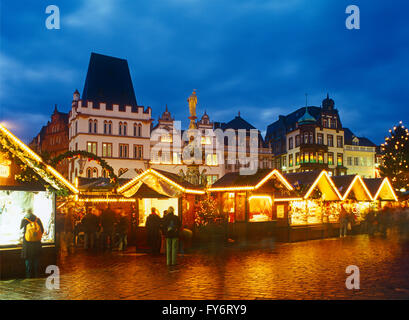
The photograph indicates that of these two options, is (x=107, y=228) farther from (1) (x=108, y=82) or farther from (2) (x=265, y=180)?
(1) (x=108, y=82)

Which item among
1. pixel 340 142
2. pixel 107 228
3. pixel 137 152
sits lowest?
pixel 107 228

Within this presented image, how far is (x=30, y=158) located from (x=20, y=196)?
3.59 feet

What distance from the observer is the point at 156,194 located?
16.2 metres

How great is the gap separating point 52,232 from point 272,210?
512 inches

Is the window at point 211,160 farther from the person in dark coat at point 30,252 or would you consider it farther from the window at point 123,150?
the person in dark coat at point 30,252

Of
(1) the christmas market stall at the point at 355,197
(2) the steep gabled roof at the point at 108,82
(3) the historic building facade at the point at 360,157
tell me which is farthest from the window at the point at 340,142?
(1) the christmas market stall at the point at 355,197

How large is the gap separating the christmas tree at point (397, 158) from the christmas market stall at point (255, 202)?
64.7 feet

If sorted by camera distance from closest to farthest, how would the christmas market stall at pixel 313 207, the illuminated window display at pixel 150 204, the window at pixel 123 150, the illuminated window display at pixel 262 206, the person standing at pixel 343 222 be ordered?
the illuminated window display at pixel 150 204 → the christmas market stall at pixel 313 207 → the illuminated window display at pixel 262 206 → the person standing at pixel 343 222 → the window at pixel 123 150

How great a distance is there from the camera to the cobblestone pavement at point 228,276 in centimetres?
848

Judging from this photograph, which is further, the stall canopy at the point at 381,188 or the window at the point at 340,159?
the window at the point at 340,159

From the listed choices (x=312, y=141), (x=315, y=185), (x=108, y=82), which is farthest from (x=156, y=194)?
(x=312, y=141)

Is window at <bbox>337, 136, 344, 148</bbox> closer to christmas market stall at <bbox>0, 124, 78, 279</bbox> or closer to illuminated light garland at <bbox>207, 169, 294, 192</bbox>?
illuminated light garland at <bbox>207, 169, 294, 192</bbox>

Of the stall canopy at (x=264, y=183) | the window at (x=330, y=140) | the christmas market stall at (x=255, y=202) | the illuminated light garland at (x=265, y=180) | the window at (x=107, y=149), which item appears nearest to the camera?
the illuminated light garland at (x=265, y=180)

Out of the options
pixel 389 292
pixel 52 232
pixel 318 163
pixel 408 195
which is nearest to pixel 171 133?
pixel 318 163
